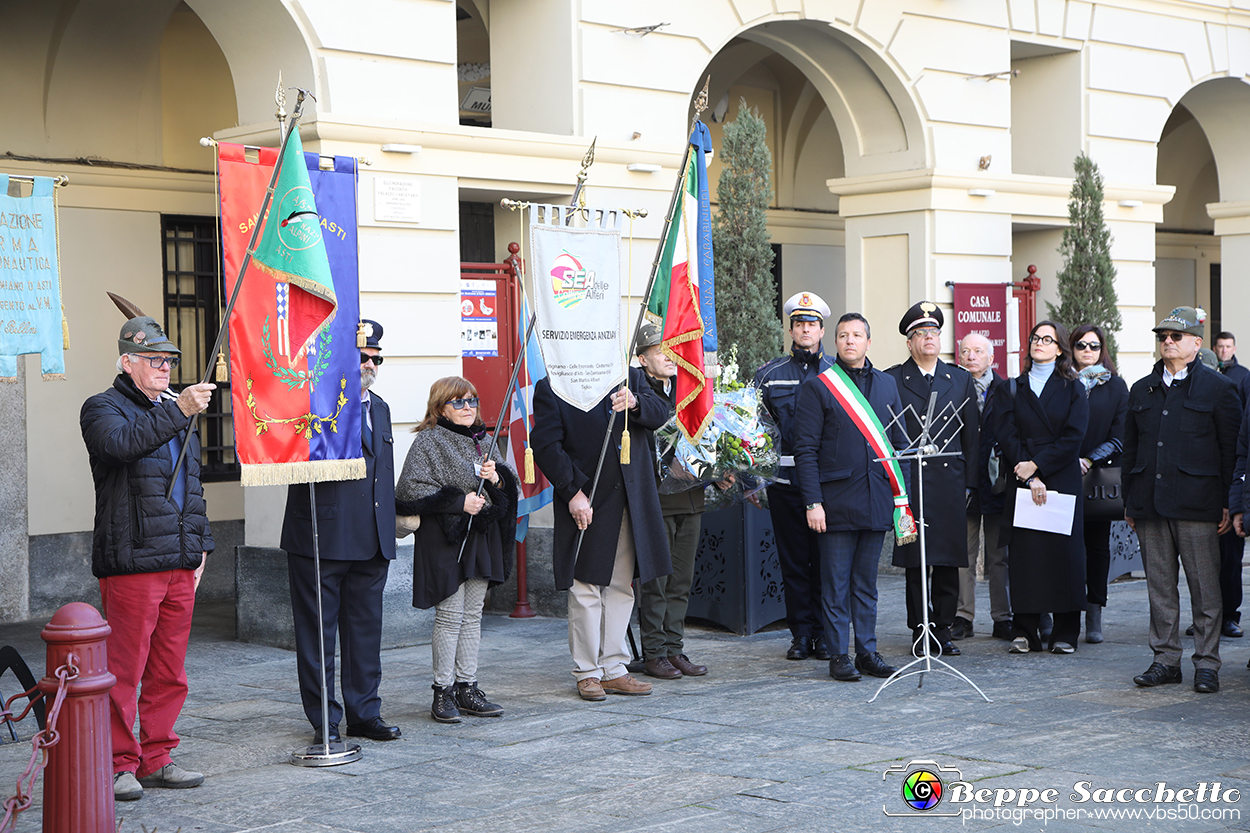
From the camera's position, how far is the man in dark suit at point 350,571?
6297mm

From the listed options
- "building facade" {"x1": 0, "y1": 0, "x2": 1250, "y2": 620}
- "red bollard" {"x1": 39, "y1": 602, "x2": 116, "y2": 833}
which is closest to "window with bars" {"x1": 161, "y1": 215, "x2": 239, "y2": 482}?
"building facade" {"x1": 0, "y1": 0, "x2": 1250, "y2": 620}

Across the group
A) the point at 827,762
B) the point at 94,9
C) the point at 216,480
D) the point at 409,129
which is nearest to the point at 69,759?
the point at 827,762

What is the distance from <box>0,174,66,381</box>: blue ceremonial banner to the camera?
645cm

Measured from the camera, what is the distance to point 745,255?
34.7 ft

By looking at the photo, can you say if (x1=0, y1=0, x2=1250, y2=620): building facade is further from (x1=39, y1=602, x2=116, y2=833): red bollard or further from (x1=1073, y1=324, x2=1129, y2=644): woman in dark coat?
(x1=39, y1=602, x2=116, y2=833): red bollard

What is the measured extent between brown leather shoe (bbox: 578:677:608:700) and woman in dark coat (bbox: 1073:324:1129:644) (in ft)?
11.1

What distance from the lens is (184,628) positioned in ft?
19.2

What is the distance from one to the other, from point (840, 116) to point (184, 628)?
8535 millimetres

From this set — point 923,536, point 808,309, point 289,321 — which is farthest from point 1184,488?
point 289,321

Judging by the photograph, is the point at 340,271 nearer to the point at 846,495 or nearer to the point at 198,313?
the point at 846,495

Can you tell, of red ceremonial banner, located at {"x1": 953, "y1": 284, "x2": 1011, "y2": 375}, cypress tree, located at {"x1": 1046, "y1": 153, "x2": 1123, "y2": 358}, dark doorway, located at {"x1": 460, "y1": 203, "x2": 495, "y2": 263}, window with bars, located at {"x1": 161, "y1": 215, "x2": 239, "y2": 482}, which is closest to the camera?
window with bars, located at {"x1": 161, "y1": 215, "x2": 239, "y2": 482}

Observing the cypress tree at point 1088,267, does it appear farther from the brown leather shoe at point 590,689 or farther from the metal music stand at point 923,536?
the brown leather shoe at point 590,689

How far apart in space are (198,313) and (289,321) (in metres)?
5.52

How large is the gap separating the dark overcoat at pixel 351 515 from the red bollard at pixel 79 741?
1.73 m
